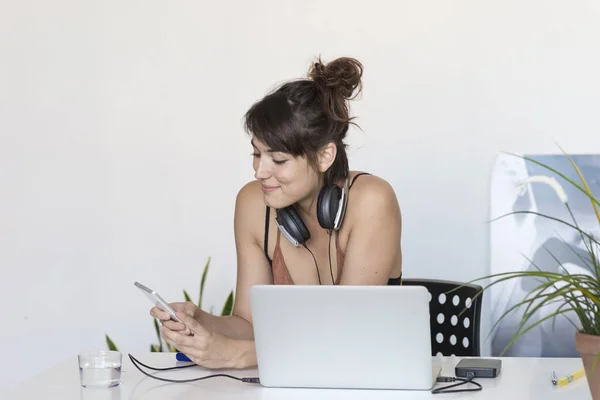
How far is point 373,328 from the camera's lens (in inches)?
63.7

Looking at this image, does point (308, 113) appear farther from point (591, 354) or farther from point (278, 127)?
point (591, 354)

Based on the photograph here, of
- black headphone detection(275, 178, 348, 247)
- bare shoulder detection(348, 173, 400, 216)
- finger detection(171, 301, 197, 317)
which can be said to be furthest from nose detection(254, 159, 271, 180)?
finger detection(171, 301, 197, 317)

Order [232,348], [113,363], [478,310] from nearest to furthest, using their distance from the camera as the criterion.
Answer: [113,363] → [232,348] → [478,310]

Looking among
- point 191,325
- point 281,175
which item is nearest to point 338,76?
point 281,175

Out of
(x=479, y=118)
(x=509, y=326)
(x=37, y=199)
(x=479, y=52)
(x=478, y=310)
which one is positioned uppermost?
(x=479, y=52)

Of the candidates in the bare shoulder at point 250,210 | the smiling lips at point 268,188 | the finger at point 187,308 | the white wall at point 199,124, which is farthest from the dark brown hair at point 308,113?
the white wall at point 199,124

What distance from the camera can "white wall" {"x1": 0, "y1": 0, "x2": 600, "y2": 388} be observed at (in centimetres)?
319

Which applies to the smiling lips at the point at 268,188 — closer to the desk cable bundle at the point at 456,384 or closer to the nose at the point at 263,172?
the nose at the point at 263,172

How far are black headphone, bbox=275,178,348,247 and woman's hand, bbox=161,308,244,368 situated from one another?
0.52 m

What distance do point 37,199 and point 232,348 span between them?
196 centimetres

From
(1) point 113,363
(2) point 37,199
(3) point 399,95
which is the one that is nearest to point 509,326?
(3) point 399,95

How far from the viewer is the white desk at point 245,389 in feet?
5.41

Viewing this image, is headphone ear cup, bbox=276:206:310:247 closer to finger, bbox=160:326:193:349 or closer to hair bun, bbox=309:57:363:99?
hair bun, bbox=309:57:363:99

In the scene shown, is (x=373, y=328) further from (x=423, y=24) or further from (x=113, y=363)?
(x=423, y=24)
